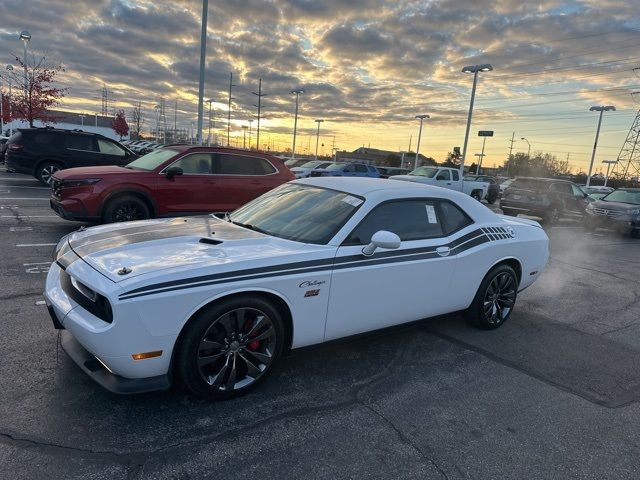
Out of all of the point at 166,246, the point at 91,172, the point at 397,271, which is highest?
the point at 91,172

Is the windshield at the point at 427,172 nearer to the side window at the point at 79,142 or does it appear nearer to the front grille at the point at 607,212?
the front grille at the point at 607,212

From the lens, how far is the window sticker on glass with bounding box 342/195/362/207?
377cm

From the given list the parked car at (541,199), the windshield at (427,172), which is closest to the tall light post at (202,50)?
the windshield at (427,172)

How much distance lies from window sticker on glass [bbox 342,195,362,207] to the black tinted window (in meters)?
5.34

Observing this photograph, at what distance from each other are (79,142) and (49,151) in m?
0.93

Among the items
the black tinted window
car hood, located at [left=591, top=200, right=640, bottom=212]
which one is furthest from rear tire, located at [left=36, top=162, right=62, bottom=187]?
car hood, located at [left=591, top=200, right=640, bottom=212]

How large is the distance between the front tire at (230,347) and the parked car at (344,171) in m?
19.5

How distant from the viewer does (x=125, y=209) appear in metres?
7.79

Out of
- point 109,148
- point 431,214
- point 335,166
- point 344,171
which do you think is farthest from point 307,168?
point 431,214

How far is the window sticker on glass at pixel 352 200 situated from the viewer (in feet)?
12.4

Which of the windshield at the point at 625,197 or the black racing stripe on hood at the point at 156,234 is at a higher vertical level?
the windshield at the point at 625,197

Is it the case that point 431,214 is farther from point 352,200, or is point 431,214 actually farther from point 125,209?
point 125,209

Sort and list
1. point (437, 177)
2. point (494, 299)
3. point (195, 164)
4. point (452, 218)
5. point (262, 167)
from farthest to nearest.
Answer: point (437, 177) < point (262, 167) < point (195, 164) < point (494, 299) < point (452, 218)

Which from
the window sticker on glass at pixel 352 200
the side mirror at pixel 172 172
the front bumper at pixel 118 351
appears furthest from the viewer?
the side mirror at pixel 172 172
